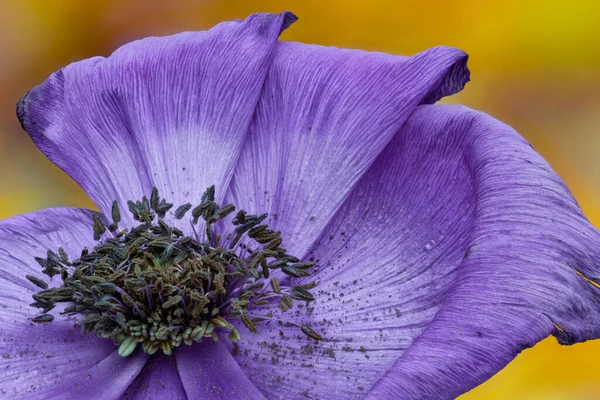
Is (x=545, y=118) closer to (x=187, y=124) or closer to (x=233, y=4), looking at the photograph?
(x=233, y=4)

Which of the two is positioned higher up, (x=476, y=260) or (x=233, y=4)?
(x=233, y=4)

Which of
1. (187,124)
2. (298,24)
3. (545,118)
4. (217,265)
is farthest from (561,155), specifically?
(217,265)

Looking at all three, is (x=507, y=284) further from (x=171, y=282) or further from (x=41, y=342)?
(x=41, y=342)

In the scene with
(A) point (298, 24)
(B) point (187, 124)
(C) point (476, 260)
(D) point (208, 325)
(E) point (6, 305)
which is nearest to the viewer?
(C) point (476, 260)

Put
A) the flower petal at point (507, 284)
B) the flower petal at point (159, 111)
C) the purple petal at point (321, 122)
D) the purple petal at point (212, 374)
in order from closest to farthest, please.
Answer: the flower petal at point (507, 284) < the purple petal at point (212, 374) < the purple petal at point (321, 122) < the flower petal at point (159, 111)

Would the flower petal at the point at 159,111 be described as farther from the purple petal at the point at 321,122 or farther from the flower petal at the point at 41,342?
the flower petal at the point at 41,342

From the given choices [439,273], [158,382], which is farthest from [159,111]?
[439,273]

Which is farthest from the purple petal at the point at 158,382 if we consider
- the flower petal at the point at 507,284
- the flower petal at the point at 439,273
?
the flower petal at the point at 507,284
